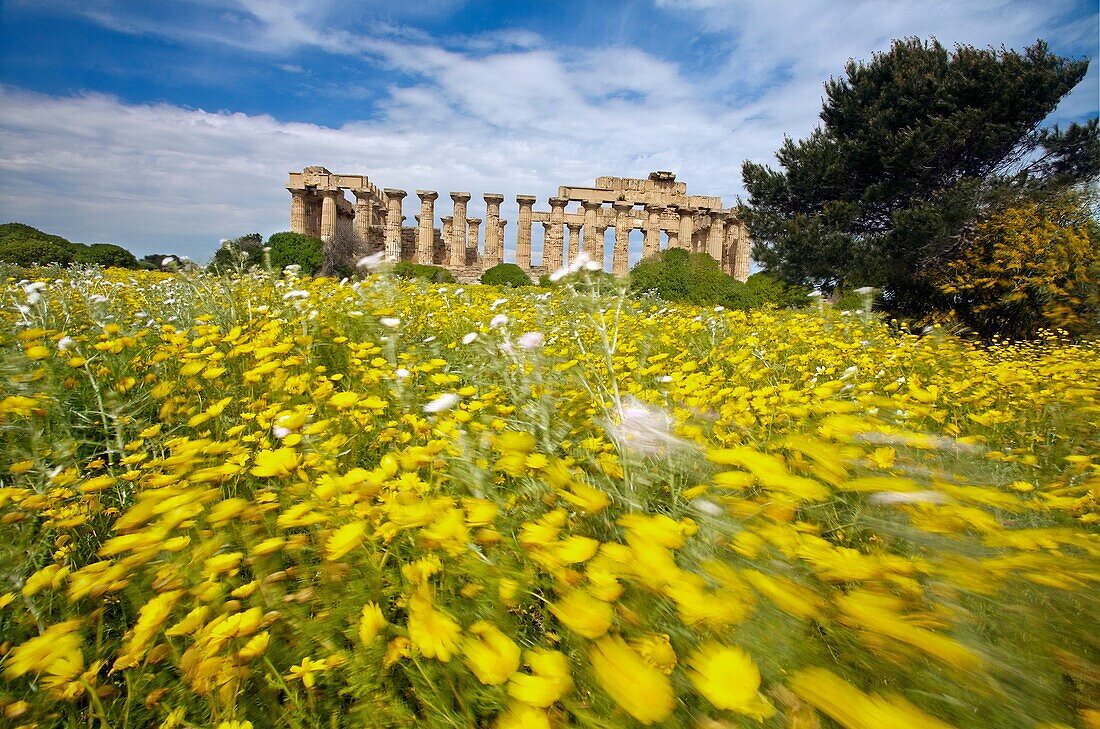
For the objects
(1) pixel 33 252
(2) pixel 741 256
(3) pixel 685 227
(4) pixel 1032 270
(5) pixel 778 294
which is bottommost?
(5) pixel 778 294

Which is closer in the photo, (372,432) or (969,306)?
(372,432)

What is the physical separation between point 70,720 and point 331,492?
0.69 meters

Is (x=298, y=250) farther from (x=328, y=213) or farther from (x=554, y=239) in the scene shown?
(x=554, y=239)

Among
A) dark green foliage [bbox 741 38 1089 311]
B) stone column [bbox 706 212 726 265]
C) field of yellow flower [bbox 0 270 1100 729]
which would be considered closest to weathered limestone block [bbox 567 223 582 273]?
stone column [bbox 706 212 726 265]

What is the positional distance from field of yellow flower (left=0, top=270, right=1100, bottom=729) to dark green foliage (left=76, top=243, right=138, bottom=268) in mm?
22732

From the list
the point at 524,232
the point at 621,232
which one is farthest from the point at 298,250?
the point at 621,232

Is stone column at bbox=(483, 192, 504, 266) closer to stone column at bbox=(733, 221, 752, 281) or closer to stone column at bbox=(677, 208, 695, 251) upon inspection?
stone column at bbox=(677, 208, 695, 251)

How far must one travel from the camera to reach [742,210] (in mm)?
19375

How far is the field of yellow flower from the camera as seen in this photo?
2.47 ft

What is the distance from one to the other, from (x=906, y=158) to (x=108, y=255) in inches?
1124

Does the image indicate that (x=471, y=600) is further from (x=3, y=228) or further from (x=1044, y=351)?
(x=3, y=228)

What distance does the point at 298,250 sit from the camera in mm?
25719

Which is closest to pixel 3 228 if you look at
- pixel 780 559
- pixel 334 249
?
pixel 334 249

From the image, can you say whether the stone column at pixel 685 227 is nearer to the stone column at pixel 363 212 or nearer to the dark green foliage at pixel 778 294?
the dark green foliage at pixel 778 294
